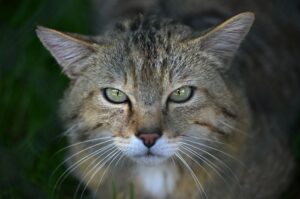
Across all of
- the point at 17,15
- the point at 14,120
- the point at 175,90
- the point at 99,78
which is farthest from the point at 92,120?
the point at 17,15

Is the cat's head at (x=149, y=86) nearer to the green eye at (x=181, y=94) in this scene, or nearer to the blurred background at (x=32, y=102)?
the green eye at (x=181, y=94)

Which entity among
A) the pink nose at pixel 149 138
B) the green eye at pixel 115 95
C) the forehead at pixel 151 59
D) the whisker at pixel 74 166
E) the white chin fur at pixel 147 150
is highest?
the forehead at pixel 151 59

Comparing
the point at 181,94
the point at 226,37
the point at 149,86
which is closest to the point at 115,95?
the point at 149,86

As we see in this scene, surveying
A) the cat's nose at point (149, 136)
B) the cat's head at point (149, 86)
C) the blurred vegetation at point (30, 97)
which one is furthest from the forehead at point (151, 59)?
the blurred vegetation at point (30, 97)

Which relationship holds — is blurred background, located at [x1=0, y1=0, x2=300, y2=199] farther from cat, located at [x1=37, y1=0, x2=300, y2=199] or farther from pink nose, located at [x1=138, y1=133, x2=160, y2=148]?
pink nose, located at [x1=138, y1=133, x2=160, y2=148]

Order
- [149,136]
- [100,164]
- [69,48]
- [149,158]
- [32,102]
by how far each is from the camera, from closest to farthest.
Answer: [149,136]
[149,158]
[69,48]
[100,164]
[32,102]

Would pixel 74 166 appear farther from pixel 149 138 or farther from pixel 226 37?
pixel 226 37
